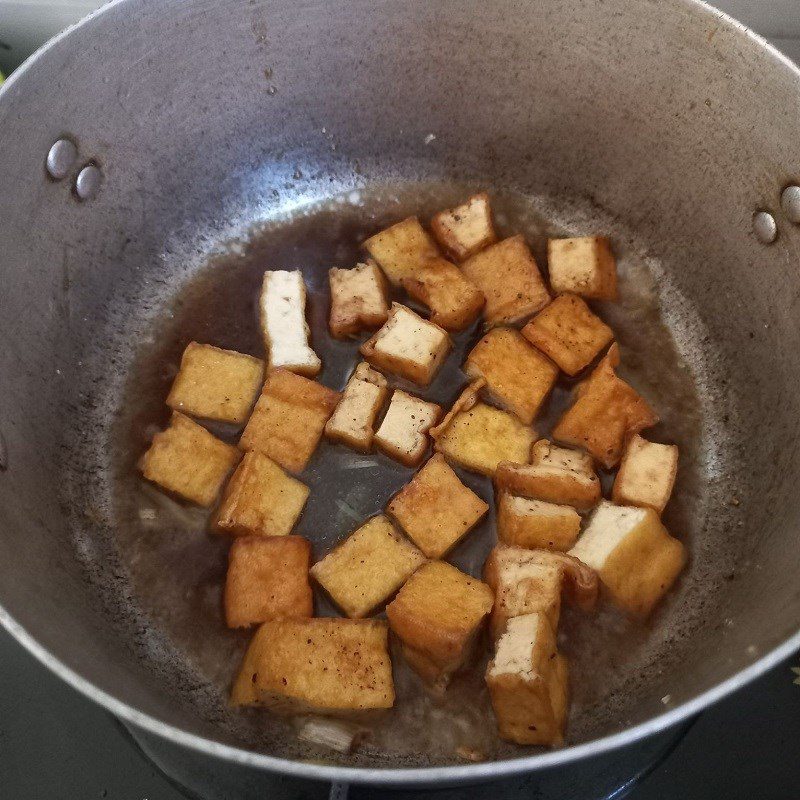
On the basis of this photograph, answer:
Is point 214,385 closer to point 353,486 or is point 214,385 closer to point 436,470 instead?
point 353,486

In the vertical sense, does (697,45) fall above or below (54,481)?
above

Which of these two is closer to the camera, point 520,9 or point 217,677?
point 217,677

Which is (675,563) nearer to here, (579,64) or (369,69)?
(579,64)

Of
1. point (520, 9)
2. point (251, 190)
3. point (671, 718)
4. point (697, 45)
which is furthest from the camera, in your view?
point (251, 190)

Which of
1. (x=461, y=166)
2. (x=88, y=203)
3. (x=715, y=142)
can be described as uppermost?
(x=715, y=142)

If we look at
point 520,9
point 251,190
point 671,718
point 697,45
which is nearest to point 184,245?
point 251,190

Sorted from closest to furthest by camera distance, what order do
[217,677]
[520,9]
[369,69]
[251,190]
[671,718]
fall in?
[671,718] → [217,677] → [520,9] → [369,69] → [251,190]
